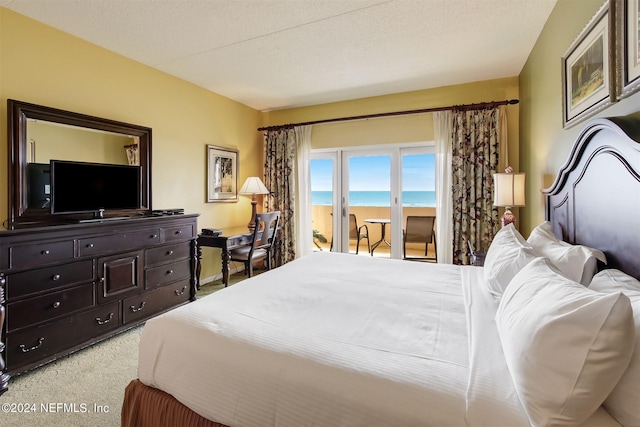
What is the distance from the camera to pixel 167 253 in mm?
3088

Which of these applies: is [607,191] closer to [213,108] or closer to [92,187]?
[92,187]

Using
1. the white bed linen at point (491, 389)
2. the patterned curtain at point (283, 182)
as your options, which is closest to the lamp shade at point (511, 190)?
the white bed linen at point (491, 389)

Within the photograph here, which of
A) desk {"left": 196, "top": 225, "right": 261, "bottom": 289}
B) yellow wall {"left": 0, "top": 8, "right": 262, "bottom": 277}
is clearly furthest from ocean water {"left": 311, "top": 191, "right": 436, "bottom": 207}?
desk {"left": 196, "top": 225, "right": 261, "bottom": 289}

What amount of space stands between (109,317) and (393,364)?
8.34 feet

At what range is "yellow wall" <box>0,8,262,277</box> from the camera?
2375mm

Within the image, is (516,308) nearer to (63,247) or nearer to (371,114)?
(63,247)

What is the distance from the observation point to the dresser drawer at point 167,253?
9.57 feet

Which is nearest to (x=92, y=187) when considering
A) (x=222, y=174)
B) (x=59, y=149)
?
(x=59, y=149)

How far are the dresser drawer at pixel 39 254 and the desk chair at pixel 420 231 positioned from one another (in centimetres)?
368

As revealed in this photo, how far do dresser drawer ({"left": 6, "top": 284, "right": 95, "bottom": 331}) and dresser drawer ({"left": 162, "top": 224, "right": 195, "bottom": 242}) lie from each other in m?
0.78

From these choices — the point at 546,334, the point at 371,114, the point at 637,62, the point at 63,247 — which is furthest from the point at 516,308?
the point at 371,114

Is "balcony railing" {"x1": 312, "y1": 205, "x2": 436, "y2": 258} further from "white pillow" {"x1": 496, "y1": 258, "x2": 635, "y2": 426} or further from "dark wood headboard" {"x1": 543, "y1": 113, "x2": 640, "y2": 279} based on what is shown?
"white pillow" {"x1": 496, "y1": 258, "x2": 635, "y2": 426}

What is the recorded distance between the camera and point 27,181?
2385 millimetres

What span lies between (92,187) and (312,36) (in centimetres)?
236
